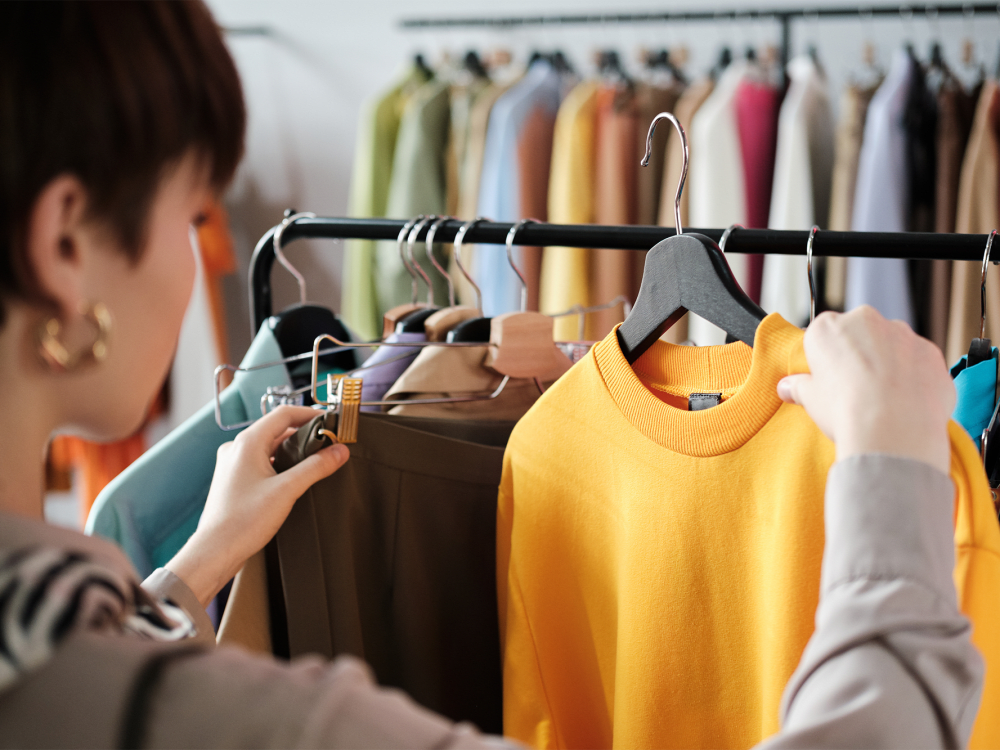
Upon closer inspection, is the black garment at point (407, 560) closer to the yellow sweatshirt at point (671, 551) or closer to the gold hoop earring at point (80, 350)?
the yellow sweatshirt at point (671, 551)

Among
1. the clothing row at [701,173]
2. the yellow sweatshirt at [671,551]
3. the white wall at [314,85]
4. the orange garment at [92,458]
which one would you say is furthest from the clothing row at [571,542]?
the white wall at [314,85]

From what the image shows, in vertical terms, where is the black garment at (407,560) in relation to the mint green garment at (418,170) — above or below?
below

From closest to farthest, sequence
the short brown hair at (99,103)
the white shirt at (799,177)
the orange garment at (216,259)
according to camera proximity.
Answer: the short brown hair at (99,103), the white shirt at (799,177), the orange garment at (216,259)

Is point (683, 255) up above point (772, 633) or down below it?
above

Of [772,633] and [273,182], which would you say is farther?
[273,182]

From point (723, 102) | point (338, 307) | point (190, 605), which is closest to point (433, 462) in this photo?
point (190, 605)

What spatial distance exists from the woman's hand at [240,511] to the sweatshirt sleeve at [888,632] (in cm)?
36

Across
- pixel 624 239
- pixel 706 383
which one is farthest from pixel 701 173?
pixel 706 383

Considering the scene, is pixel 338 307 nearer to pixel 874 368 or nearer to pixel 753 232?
pixel 753 232

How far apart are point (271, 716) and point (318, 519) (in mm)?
300

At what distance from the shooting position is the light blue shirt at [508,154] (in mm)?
1624

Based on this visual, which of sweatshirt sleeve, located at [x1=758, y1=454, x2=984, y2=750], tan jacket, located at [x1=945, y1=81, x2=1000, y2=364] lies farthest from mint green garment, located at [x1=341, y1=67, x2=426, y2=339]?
sweatshirt sleeve, located at [x1=758, y1=454, x2=984, y2=750]

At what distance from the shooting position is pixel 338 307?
237 cm

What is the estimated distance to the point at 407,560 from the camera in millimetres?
664
